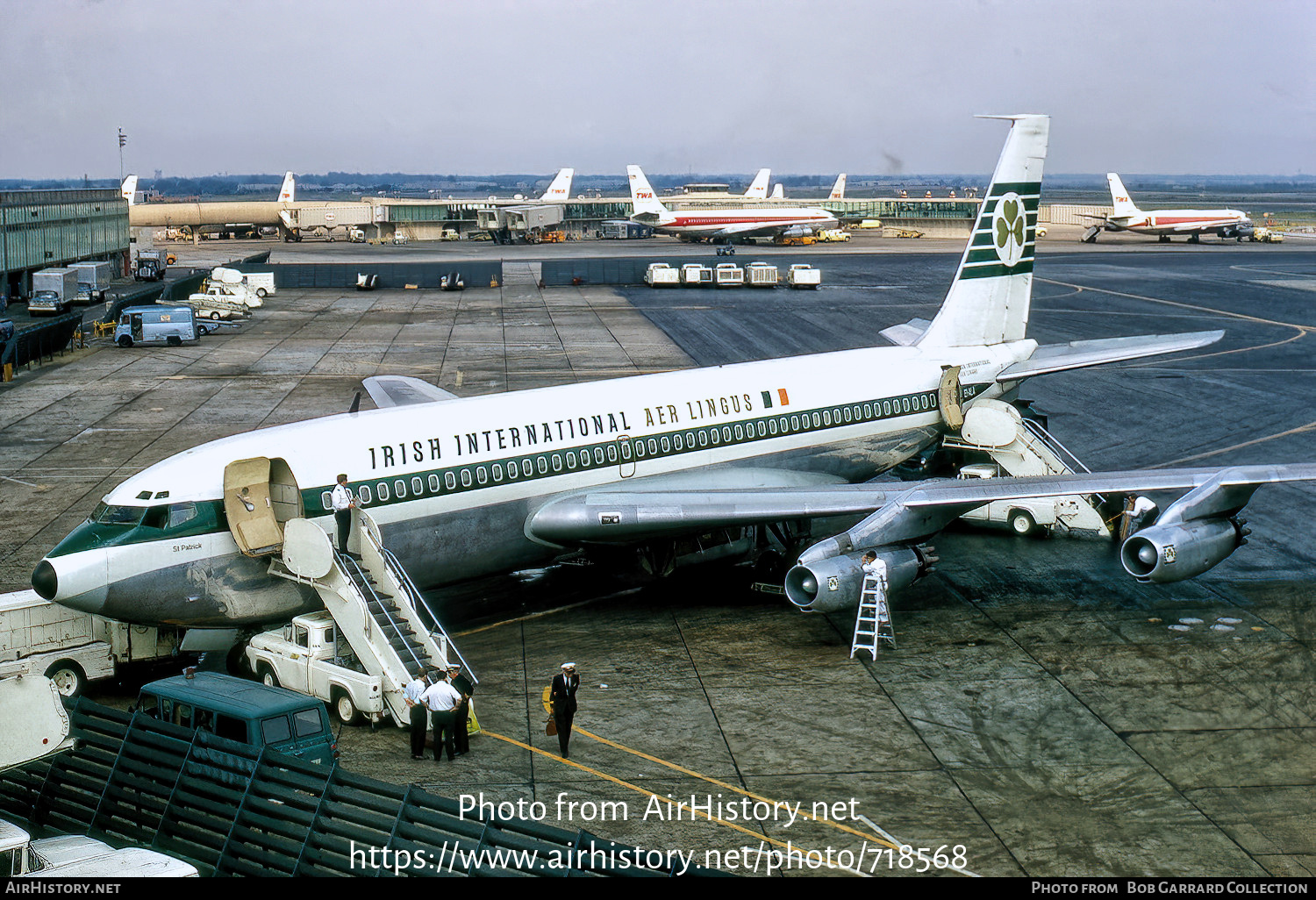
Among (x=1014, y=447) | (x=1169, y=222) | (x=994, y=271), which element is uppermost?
(x=1169, y=222)

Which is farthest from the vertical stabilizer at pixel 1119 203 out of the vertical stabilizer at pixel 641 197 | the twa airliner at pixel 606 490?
the twa airliner at pixel 606 490

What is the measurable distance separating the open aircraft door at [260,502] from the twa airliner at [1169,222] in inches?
5797

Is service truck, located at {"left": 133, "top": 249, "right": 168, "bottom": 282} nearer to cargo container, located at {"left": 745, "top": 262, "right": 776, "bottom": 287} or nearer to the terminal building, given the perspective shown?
the terminal building

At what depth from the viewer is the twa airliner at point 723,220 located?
6033 inches

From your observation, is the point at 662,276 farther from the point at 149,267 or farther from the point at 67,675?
the point at 67,675

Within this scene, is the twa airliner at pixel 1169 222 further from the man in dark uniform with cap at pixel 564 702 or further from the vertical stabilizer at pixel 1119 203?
the man in dark uniform with cap at pixel 564 702

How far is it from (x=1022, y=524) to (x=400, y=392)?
19.2 meters

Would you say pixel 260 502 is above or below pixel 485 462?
below

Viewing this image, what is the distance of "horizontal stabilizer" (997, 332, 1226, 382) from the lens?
35.6m

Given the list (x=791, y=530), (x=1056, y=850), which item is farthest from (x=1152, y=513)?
(x=1056, y=850)

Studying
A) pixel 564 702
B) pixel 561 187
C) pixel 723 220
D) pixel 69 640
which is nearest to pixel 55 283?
pixel 69 640

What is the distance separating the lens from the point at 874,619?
2619 cm

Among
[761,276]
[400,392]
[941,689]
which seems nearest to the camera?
[941,689]

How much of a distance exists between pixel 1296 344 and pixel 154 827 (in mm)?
69033
